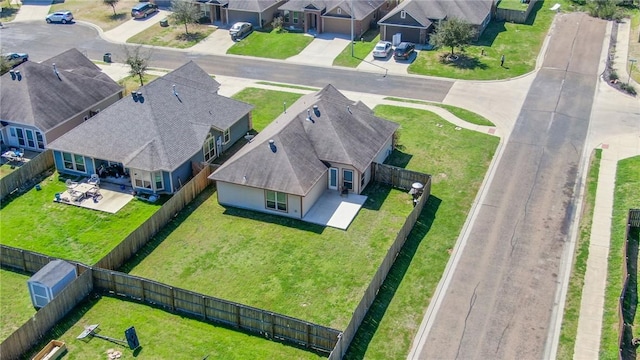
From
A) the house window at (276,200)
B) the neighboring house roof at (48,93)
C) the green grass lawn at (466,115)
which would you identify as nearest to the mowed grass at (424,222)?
the green grass lawn at (466,115)

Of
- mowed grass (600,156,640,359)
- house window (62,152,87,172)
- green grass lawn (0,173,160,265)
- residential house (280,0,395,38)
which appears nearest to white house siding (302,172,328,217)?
green grass lawn (0,173,160,265)

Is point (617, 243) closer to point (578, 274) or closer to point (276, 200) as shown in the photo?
point (578, 274)

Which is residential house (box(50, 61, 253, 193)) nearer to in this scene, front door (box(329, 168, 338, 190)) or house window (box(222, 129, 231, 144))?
house window (box(222, 129, 231, 144))

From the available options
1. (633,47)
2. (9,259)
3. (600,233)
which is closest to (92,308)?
(9,259)

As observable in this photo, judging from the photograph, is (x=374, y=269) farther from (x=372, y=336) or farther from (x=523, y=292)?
(x=523, y=292)

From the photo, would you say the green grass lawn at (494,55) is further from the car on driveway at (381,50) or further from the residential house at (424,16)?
the car on driveway at (381,50)
